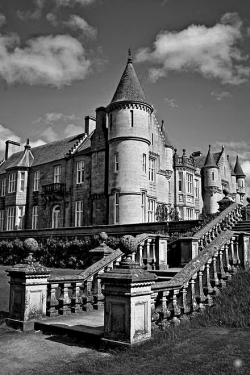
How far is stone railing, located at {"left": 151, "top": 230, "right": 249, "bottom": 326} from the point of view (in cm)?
805

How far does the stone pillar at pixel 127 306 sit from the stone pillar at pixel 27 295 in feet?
8.12

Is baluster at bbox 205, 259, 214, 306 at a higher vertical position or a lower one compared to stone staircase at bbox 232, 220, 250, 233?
lower

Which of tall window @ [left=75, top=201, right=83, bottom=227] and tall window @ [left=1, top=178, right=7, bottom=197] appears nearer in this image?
tall window @ [left=75, top=201, right=83, bottom=227]

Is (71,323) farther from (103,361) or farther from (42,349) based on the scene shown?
(103,361)

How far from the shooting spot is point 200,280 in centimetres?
920

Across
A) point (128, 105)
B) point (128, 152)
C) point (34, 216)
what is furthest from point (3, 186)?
point (128, 105)

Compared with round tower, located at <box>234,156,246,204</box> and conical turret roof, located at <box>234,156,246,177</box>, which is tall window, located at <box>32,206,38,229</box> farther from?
conical turret roof, located at <box>234,156,246,177</box>

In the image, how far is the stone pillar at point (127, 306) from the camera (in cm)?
670

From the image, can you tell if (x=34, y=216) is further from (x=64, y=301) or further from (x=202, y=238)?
(x=64, y=301)

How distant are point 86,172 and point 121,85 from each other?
7.91 metres

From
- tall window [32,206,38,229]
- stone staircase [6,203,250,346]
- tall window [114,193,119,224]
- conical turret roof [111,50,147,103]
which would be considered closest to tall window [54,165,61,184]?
tall window [32,206,38,229]

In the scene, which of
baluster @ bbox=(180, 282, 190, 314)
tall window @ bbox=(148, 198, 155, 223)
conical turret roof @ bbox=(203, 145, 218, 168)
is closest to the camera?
baluster @ bbox=(180, 282, 190, 314)

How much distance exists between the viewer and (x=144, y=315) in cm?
699

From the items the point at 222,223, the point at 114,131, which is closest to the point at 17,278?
the point at 222,223
